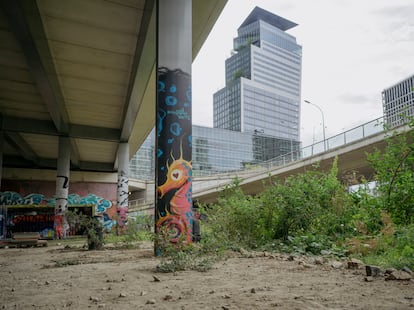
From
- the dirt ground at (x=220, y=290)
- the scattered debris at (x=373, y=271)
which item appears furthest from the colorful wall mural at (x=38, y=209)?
the scattered debris at (x=373, y=271)

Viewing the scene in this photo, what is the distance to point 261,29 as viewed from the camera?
15488 cm

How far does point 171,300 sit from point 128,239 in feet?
30.4

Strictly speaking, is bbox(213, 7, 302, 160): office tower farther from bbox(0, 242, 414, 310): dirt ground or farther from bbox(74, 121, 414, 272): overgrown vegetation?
bbox(0, 242, 414, 310): dirt ground

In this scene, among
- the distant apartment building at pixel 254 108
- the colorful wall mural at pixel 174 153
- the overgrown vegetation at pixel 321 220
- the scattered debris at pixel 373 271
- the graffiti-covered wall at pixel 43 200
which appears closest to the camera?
the scattered debris at pixel 373 271

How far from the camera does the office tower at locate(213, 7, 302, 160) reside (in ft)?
407

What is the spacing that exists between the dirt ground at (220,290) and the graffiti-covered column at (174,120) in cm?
329

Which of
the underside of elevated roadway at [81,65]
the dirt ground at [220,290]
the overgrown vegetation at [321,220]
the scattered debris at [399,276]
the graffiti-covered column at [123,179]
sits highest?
the underside of elevated roadway at [81,65]

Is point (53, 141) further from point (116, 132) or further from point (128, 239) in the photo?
point (128, 239)

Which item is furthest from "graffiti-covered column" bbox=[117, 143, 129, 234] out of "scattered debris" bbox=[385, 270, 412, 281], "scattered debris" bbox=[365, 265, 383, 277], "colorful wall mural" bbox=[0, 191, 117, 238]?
"scattered debris" bbox=[385, 270, 412, 281]

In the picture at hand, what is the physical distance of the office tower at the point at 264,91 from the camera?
124 meters

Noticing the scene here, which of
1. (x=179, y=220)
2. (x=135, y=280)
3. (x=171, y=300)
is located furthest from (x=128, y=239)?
(x=171, y=300)

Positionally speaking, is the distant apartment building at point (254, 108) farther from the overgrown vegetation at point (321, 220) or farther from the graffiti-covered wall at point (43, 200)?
the overgrown vegetation at point (321, 220)

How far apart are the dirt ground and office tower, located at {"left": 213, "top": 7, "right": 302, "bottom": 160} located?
110098 millimetres

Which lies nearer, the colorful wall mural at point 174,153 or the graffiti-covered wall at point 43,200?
the colorful wall mural at point 174,153
